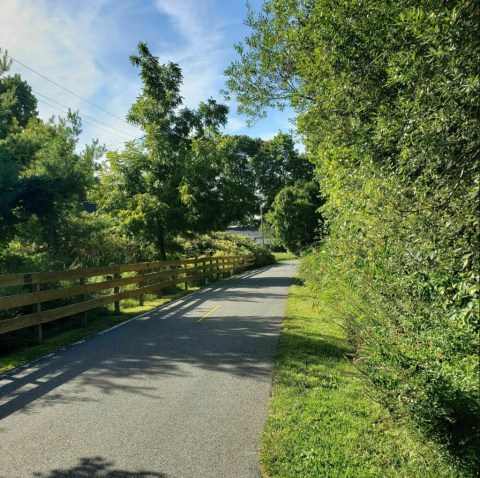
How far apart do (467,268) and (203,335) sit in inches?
226

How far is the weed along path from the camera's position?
3.18m

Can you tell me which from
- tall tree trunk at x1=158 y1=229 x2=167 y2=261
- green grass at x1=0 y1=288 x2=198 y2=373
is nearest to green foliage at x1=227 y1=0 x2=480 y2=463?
green grass at x1=0 y1=288 x2=198 y2=373

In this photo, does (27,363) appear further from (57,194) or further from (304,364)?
(57,194)

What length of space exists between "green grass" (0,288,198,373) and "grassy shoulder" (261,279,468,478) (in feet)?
13.1

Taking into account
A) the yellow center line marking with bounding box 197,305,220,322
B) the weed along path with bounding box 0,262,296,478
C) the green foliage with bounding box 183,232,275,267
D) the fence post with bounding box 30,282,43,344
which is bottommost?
the yellow center line marking with bounding box 197,305,220,322

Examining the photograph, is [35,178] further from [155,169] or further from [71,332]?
[155,169]

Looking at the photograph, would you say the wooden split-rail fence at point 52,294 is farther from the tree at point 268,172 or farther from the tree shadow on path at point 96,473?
the tree at point 268,172

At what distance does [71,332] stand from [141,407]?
15.0ft

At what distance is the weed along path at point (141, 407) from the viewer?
318cm

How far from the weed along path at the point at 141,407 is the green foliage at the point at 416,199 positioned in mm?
1493

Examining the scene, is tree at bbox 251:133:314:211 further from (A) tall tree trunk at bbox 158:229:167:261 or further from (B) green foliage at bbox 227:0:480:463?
(B) green foliage at bbox 227:0:480:463

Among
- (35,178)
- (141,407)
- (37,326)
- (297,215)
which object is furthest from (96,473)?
(297,215)

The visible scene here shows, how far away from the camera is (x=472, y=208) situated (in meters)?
2.59

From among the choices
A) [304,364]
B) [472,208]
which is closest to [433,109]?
[472,208]
